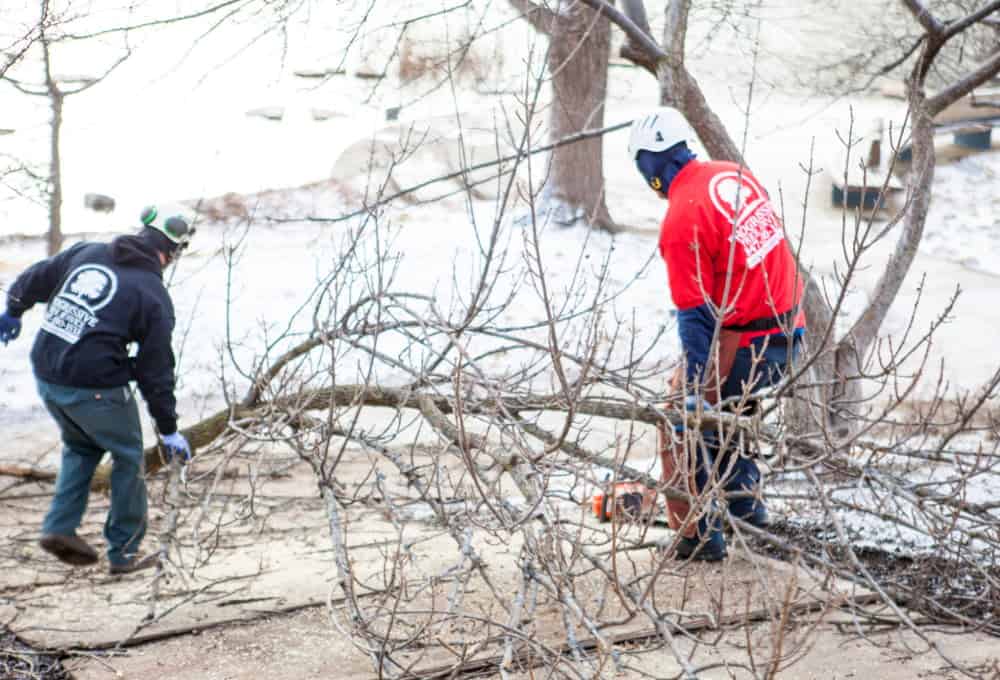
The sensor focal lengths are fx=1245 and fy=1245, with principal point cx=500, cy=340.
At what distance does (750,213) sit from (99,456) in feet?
10.1

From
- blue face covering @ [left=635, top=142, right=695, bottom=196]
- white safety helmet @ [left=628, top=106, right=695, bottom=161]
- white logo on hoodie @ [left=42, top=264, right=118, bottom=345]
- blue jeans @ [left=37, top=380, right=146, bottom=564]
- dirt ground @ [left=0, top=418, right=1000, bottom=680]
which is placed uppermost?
white safety helmet @ [left=628, top=106, right=695, bottom=161]

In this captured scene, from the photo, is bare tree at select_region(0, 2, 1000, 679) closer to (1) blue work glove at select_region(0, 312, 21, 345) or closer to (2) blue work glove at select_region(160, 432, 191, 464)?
(2) blue work glove at select_region(160, 432, 191, 464)

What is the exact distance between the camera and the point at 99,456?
18.4ft

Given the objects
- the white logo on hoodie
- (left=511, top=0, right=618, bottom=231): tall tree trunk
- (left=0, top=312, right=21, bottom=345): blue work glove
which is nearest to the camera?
the white logo on hoodie

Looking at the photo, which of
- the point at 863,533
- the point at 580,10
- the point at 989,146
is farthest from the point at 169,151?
the point at 863,533

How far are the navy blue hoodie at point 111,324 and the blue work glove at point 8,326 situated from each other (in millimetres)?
422

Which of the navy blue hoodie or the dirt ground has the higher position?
the navy blue hoodie

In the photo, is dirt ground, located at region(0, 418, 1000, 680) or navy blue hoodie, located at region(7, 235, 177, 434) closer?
dirt ground, located at region(0, 418, 1000, 680)

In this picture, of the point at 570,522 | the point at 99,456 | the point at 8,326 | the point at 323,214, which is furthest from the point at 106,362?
the point at 323,214

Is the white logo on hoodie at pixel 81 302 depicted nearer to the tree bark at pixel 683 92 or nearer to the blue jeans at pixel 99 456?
the blue jeans at pixel 99 456

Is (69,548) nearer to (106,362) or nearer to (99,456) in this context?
(99,456)

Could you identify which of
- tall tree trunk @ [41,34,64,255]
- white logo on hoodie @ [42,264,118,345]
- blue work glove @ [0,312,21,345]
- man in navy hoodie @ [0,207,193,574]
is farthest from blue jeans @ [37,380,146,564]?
tall tree trunk @ [41,34,64,255]

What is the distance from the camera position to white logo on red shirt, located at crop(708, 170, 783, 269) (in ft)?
16.9

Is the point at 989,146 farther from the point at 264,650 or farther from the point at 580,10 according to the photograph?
the point at 264,650
